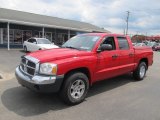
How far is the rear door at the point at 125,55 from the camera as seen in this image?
6.79m

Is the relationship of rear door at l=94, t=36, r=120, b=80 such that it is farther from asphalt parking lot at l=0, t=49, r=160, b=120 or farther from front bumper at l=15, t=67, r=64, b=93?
front bumper at l=15, t=67, r=64, b=93

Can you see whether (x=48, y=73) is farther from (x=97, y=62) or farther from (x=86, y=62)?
(x=97, y=62)

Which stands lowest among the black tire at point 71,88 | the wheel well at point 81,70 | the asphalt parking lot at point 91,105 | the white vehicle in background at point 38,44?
the asphalt parking lot at point 91,105

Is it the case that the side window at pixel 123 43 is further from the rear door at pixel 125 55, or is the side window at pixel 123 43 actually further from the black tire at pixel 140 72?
the black tire at pixel 140 72

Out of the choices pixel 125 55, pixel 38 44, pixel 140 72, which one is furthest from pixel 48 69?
pixel 38 44

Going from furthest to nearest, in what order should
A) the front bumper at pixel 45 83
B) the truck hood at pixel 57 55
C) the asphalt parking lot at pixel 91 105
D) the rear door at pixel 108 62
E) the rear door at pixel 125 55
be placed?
the rear door at pixel 125 55
the rear door at pixel 108 62
the truck hood at pixel 57 55
the front bumper at pixel 45 83
the asphalt parking lot at pixel 91 105

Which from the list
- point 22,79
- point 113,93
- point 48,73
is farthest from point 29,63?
point 113,93

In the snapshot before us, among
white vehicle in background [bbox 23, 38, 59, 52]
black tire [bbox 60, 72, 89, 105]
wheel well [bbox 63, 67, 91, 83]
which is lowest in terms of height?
black tire [bbox 60, 72, 89, 105]

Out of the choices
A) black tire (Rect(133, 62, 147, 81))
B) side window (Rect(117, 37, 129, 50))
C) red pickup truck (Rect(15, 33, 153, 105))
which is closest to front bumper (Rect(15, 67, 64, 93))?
red pickup truck (Rect(15, 33, 153, 105))

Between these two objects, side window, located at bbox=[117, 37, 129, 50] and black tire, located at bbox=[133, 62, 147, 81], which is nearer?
side window, located at bbox=[117, 37, 129, 50]

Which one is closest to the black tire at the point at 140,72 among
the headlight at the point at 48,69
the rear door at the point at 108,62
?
the rear door at the point at 108,62

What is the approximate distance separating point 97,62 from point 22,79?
2120 millimetres

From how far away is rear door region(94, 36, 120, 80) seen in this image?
19.2ft

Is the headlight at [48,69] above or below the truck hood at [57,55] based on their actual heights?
below
